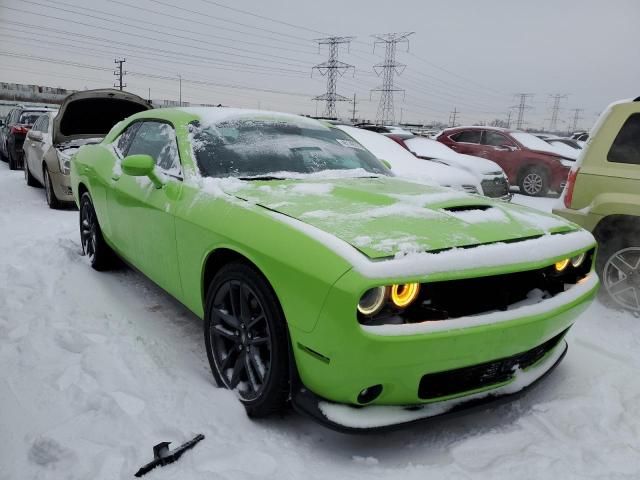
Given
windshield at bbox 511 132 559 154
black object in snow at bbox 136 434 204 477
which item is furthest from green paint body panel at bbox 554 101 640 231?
A: windshield at bbox 511 132 559 154

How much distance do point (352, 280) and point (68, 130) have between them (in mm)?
7676

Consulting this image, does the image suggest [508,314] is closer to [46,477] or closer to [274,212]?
[274,212]

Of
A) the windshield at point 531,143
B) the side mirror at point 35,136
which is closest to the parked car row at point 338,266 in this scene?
the side mirror at point 35,136

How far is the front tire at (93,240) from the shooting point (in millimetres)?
4410

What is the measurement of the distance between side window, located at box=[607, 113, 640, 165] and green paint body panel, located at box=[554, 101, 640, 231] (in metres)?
0.03

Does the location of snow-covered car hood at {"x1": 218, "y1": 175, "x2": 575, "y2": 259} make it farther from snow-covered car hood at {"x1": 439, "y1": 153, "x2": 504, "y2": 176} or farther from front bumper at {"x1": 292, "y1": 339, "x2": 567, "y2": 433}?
snow-covered car hood at {"x1": 439, "y1": 153, "x2": 504, "y2": 176}

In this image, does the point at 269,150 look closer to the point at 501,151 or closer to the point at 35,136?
the point at 35,136

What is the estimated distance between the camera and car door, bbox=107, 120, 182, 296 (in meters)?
2.98

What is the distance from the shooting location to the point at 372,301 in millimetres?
1889

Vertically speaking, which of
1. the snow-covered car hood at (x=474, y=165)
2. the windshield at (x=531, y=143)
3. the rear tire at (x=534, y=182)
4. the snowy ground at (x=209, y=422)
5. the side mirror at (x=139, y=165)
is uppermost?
the windshield at (x=531, y=143)

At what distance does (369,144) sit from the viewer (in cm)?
823

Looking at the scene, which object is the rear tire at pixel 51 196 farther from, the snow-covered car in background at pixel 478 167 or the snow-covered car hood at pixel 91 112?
the snow-covered car in background at pixel 478 167

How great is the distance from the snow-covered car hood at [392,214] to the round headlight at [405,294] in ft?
0.46

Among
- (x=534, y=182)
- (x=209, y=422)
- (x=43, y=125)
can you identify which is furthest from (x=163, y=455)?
(x=534, y=182)
